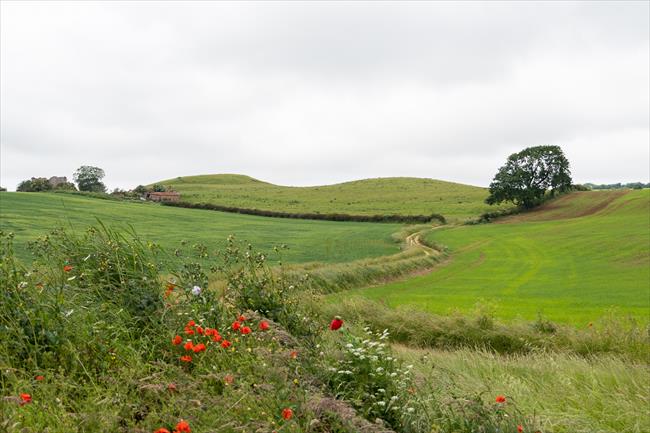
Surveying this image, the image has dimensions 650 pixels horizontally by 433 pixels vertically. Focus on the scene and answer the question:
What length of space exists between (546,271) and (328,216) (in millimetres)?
47323

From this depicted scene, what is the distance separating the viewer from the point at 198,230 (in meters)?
49.2

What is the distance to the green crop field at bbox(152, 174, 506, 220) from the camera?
78.3m

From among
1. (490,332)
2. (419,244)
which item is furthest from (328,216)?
(490,332)

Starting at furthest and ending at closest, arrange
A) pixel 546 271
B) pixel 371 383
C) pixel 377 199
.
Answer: pixel 377 199, pixel 546 271, pixel 371 383

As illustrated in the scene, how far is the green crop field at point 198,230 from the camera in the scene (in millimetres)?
35281

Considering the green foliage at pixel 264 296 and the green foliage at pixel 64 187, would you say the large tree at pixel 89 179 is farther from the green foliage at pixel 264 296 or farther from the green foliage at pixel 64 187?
the green foliage at pixel 264 296

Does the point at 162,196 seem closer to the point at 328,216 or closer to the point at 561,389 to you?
the point at 328,216

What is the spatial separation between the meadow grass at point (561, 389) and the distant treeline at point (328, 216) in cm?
6135

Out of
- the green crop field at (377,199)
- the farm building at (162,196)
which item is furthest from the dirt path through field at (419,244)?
the farm building at (162,196)

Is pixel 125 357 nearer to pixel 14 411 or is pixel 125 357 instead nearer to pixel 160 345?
pixel 160 345

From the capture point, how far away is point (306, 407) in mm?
3660

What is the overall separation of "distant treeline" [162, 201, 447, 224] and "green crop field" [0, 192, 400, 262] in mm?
13342

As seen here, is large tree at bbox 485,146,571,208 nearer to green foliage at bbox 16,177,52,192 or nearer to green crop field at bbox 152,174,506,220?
green crop field at bbox 152,174,506,220

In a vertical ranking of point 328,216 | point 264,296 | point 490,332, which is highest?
point 328,216
